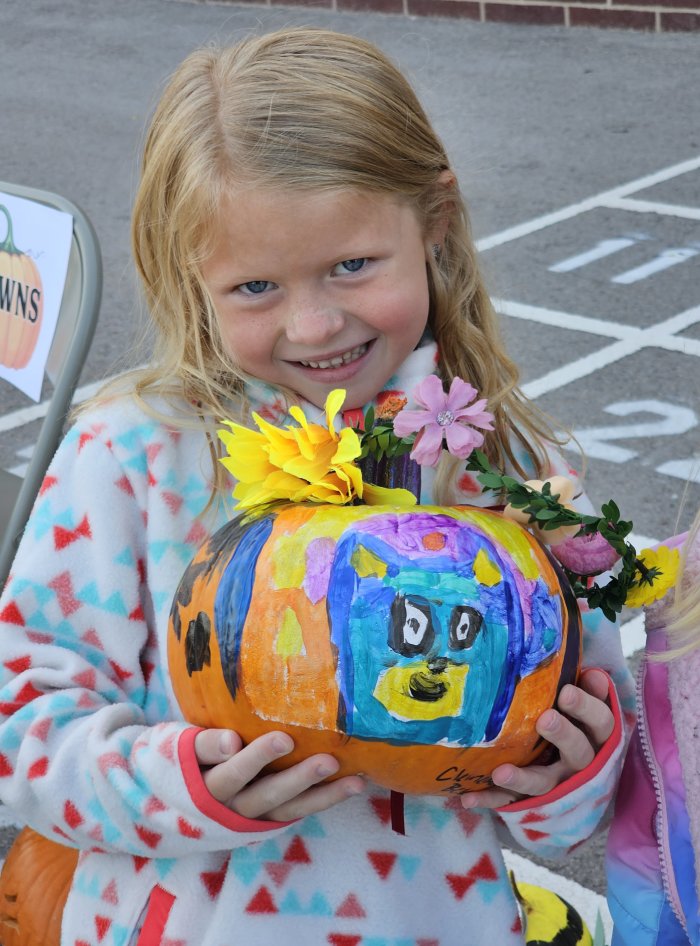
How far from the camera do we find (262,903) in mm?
1811

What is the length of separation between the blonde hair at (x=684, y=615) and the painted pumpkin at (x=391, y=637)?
0.19 metres

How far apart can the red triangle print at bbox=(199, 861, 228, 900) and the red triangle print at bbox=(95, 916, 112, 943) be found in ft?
0.46

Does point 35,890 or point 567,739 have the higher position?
point 567,739

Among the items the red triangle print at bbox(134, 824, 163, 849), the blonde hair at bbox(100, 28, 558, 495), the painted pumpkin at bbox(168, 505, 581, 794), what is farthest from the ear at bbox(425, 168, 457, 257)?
the red triangle print at bbox(134, 824, 163, 849)

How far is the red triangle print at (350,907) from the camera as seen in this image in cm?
182

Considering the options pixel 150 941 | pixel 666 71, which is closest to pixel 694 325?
pixel 666 71

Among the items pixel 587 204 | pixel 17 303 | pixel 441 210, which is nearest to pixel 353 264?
pixel 441 210

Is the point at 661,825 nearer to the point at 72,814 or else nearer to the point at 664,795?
the point at 664,795

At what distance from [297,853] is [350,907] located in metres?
0.10

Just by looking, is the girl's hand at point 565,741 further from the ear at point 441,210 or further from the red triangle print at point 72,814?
the ear at point 441,210

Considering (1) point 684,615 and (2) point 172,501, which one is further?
(2) point 172,501

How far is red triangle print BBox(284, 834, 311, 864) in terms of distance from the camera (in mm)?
1836

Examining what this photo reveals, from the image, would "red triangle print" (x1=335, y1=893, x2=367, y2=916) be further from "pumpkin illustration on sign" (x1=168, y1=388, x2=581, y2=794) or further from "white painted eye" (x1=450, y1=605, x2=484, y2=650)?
"white painted eye" (x1=450, y1=605, x2=484, y2=650)

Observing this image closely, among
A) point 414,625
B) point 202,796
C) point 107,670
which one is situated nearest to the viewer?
point 414,625
